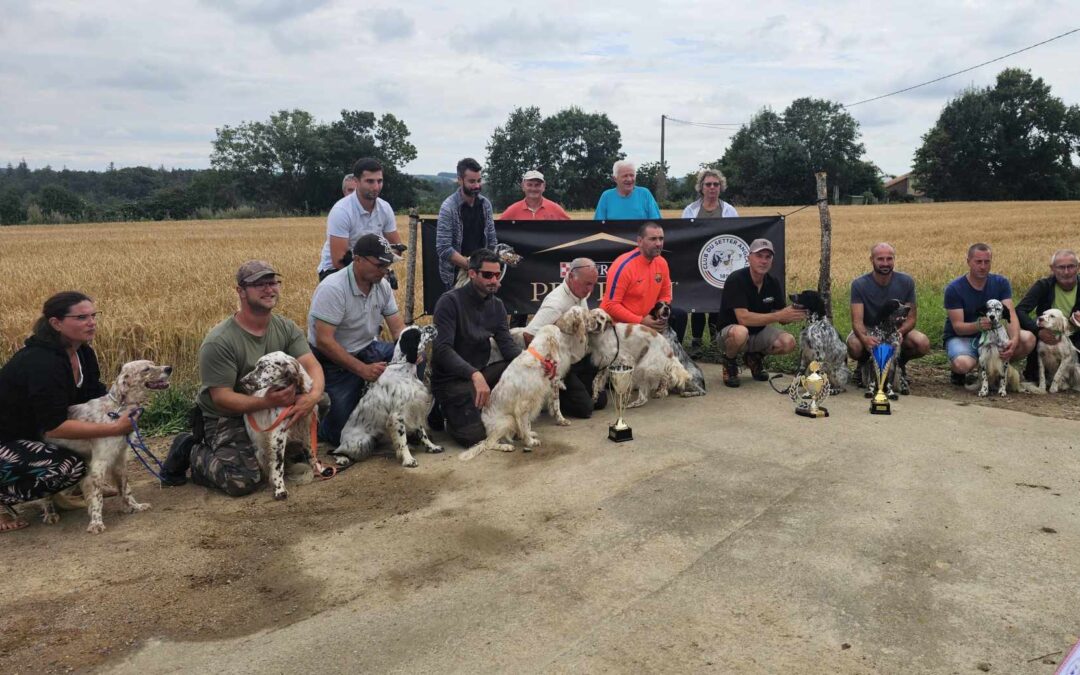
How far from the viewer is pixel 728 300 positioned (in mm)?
7750

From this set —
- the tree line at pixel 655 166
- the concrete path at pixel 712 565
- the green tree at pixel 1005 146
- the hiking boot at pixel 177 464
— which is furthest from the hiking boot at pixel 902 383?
the green tree at pixel 1005 146

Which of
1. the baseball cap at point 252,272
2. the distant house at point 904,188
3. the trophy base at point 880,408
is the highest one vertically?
the distant house at point 904,188

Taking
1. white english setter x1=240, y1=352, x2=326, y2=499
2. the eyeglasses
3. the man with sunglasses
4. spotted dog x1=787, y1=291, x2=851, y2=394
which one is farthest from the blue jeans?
spotted dog x1=787, y1=291, x2=851, y2=394

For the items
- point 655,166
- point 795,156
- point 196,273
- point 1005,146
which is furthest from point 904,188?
point 196,273

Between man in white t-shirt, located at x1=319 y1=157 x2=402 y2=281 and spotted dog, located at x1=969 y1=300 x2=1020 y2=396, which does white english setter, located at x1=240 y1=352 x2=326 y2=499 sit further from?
spotted dog, located at x1=969 y1=300 x2=1020 y2=396

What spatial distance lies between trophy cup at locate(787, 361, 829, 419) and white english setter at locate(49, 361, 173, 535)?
489 cm

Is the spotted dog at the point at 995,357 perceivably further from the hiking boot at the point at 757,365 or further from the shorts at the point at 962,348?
the hiking boot at the point at 757,365

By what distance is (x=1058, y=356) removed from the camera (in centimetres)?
711

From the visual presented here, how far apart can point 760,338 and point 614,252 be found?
2079 millimetres

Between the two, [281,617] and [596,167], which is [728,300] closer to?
[281,617]

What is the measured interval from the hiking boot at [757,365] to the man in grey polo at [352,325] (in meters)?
3.74

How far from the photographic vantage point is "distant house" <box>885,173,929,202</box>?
72688 millimetres

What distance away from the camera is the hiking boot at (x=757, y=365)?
25.9ft

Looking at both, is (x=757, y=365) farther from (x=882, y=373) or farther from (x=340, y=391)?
(x=340, y=391)
